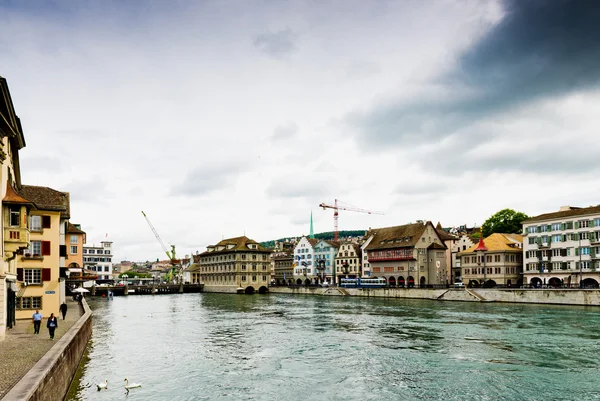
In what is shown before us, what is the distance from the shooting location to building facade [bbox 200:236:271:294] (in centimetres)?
13212

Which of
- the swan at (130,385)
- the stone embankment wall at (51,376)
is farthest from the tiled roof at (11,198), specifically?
the swan at (130,385)

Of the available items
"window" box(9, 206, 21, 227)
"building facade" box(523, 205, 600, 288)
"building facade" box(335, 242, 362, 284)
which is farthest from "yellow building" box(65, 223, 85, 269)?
"building facade" box(523, 205, 600, 288)

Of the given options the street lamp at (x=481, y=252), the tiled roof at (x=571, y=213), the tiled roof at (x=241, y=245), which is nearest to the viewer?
the tiled roof at (x=571, y=213)

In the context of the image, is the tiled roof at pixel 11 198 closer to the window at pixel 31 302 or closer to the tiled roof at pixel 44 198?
the tiled roof at pixel 44 198

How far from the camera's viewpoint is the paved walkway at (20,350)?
18.8 metres

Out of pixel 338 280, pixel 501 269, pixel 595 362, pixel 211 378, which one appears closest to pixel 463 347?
pixel 595 362

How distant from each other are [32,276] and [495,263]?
81476 millimetres

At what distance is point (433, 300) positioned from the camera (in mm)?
87875

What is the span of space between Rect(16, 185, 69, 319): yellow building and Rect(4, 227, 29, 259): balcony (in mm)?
11880

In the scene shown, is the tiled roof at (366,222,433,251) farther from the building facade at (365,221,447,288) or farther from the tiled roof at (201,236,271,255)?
the tiled roof at (201,236,271,255)

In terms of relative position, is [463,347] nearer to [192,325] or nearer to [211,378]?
[211,378]

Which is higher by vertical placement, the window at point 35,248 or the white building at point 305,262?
the window at point 35,248

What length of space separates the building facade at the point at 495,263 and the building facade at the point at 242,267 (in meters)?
52.0

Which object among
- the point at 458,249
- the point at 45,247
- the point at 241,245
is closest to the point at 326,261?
the point at 241,245
